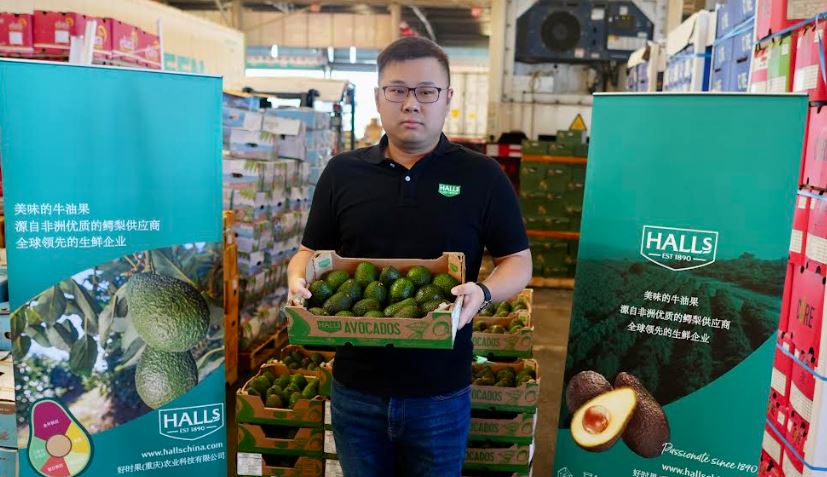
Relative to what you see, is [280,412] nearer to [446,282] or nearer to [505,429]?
[505,429]

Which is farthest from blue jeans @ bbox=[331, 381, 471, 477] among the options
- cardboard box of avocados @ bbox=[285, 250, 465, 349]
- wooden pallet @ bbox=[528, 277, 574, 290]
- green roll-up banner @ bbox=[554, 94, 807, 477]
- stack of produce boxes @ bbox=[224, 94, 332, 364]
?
wooden pallet @ bbox=[528, 277, 574, 290]

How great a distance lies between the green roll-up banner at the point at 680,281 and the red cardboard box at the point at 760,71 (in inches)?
43.6

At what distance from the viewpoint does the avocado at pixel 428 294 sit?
1.70 m

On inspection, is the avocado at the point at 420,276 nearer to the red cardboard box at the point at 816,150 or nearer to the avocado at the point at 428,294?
the avocado at the point at 428,294

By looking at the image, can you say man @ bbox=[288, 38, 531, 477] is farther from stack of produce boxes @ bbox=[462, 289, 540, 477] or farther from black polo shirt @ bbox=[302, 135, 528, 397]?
stack of produce boxes @ bbox=[462, 289, 540, 477]

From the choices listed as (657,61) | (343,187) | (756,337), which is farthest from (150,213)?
(657,61)

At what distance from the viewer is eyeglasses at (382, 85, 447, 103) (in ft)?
5.64

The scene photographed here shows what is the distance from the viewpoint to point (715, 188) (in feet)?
7.45

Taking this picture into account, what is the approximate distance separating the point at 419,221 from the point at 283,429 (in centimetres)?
168

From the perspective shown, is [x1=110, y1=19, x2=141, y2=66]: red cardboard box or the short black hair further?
[x1=110, y1=19, x2=141, y2=66]: red cardboard box

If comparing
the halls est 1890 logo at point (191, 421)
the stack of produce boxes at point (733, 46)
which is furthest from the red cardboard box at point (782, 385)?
the halls est 1890 logo at point (191, 421)

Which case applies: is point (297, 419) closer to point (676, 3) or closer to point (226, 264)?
point (226, 264)

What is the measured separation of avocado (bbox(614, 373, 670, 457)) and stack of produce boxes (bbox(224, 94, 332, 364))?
116 inches

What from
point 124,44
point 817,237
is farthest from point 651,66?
point 124,44
